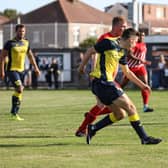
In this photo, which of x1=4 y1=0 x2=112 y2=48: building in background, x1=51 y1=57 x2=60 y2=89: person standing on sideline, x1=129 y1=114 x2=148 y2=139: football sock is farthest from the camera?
x1=4 y1=0 x2=112 y2=48: building in background

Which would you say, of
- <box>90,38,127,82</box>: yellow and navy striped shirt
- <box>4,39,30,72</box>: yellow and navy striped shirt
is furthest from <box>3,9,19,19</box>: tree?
<box>90,38,127,82</box>: yellow and navy striped shirt

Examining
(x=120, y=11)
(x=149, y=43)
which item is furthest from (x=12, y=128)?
(x=120, y=11)

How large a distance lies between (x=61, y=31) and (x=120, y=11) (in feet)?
107

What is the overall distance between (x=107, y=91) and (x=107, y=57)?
1.77 ft

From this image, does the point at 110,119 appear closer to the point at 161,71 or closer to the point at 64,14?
the point at 161,71

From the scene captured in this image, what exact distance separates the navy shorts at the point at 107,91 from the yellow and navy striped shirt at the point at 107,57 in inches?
3.3

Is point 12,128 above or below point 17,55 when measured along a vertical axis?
below

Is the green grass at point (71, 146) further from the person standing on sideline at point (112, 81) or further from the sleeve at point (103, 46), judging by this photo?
the sleeve at point (103, 46)

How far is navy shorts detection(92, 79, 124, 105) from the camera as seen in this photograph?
1116 cm

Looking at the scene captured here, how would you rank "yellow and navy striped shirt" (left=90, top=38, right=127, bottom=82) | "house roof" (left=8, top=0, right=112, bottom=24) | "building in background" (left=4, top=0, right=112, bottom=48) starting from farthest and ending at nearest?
"house roof" (left=8, top=0, right=112, bottom=24) → "building in background" (left=4, top=0, right=112, bottom=48) → "yellow and navy striped shirt" (left=90, top=38, right=127, bottom=82)

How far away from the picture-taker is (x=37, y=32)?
341ft

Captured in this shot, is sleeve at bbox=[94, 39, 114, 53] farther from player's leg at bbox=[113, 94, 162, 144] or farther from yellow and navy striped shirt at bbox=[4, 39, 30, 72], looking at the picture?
yellow and navy striped shirt at bbox=[4, 39, 30, 72]

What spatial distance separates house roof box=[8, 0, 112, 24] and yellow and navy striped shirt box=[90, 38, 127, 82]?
3542 inches

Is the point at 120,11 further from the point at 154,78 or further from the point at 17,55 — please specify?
the point at 17,55
